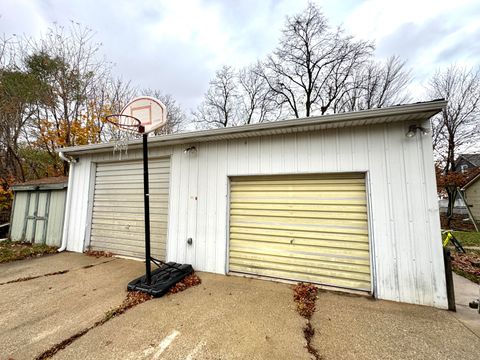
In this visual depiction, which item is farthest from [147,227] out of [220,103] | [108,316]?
[220,103]

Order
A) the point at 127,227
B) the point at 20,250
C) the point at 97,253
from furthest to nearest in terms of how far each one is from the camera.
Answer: the point at 20,250 → the point at 97,253 → the point at 127,227

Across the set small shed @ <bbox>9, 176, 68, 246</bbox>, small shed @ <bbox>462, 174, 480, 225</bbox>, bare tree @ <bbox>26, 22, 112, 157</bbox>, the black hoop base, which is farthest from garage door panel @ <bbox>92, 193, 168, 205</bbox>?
small shed @ <bbox>462, 174, 480, 225</bbox>

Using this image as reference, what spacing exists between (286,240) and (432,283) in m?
2.06

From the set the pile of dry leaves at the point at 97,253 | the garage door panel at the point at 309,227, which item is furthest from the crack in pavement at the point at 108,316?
the pile of dry leaves at the point at 97,253

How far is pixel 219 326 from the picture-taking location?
233 cm

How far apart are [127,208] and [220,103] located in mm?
11913

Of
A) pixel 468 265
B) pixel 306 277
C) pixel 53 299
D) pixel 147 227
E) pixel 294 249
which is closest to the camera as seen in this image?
pixel 53 299

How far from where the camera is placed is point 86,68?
936cm

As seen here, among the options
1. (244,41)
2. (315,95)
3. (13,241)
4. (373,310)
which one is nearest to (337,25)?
(315,95)

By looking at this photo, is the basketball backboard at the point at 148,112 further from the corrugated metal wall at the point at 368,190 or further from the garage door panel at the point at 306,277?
the garage door panel at the point at 306,277

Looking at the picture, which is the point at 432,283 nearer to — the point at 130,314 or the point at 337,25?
the point at 130,314

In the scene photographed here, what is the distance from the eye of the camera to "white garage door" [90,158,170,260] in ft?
15.2

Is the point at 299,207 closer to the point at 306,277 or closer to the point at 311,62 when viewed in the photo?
the point at 306,277

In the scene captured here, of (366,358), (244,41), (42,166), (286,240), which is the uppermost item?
(244,41)
